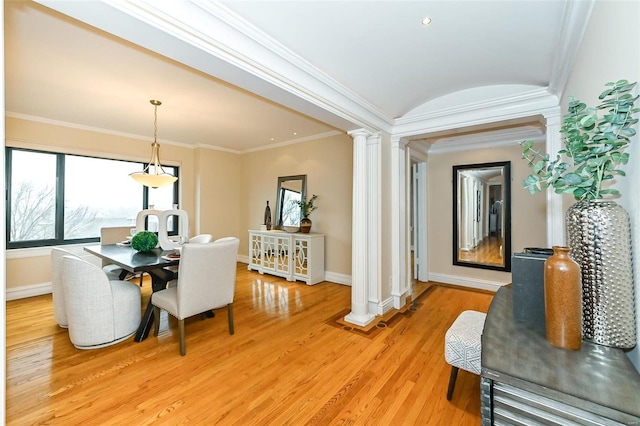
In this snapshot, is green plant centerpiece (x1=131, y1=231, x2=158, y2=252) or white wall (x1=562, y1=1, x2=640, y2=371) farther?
green plant centerpiece (x1=131, y1=231, x2=158, y2=252)

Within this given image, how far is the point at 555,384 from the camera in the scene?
31.9 inches

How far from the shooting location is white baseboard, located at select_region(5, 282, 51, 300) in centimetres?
373

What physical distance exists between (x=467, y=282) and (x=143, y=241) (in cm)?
455

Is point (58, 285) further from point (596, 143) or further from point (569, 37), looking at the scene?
point (569, 37)

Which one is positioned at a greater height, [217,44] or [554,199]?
[217,44]

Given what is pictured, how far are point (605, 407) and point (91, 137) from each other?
5.95 meters

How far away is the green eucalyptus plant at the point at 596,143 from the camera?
0.91 metres

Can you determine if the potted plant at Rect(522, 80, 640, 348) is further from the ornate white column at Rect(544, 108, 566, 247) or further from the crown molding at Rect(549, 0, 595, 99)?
the ornate white column at Rect(544, 108, 566, 247)

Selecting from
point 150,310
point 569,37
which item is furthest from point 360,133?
point 150,310

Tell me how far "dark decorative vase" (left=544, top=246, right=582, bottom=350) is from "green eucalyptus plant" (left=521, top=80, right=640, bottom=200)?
0.26 meters

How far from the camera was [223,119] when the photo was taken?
3.99m

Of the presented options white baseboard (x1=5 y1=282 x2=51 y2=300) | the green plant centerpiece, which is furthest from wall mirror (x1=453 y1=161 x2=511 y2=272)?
white baseboard (x1=5 y1=282 x2=51 y2=300)

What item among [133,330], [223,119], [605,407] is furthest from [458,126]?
[133,330]

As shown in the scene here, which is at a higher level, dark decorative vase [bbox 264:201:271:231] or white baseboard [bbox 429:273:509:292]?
dark decorative vase [bbox 264:201:271:231]
